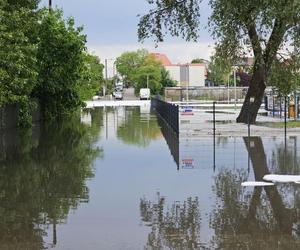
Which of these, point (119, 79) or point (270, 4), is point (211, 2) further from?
point (119, 79)

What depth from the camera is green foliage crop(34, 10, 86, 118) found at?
36.5m

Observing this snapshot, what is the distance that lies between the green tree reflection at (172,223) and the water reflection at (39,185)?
124 cm

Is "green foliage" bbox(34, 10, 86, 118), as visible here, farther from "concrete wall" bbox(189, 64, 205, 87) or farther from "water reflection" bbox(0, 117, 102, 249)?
"concrete wall" bbox(189, 64, 205, 87)

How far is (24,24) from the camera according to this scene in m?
27.1

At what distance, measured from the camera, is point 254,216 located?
905cm

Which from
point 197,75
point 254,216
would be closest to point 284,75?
point 254,216

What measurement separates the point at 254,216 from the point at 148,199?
221 cm

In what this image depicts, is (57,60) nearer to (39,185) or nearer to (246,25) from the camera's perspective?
(246,25)

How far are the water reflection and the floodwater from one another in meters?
0.02

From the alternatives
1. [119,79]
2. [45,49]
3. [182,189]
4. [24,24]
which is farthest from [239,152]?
[119,79]

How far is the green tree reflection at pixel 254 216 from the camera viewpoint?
7.56m

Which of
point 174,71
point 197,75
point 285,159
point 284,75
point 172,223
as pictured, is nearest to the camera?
point 172,223

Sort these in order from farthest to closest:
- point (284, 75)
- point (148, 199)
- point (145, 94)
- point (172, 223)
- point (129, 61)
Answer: point (129, 61)
point (145, 94)
point (284, 75)
point (148, 199)
point (172, 223)

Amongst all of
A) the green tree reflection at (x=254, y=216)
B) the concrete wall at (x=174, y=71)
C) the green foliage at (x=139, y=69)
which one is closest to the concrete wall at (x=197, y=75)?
the concrete wall at (x=174, y=71)
